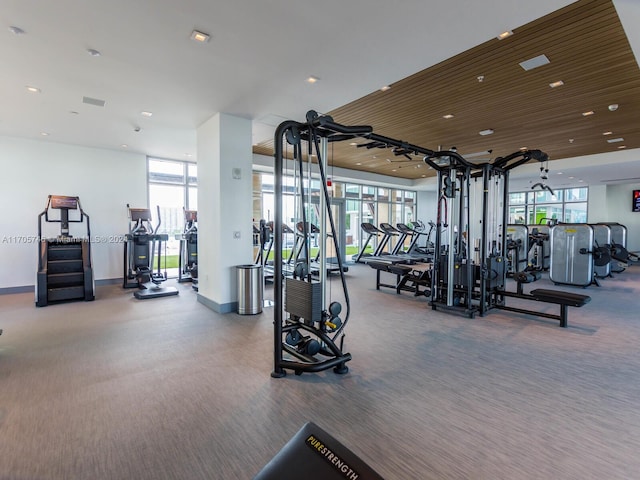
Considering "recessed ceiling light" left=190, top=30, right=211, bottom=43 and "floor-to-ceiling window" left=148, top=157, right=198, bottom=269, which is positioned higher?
"recessed ceiling light" left=190, top=30, right=211, bottom=43

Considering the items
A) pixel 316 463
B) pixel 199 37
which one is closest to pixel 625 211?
pixel 199 37

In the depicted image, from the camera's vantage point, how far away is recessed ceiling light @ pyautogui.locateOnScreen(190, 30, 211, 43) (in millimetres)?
2911

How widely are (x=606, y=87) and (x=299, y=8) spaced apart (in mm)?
4812

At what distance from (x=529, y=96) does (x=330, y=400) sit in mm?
5325

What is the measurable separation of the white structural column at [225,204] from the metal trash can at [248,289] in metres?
0.22

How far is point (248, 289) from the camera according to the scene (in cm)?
506

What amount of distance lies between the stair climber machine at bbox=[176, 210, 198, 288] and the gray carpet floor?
3.07 m

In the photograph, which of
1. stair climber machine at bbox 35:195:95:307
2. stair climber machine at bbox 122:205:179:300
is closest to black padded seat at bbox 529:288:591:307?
stair climber machine at bbox 122:205:179:300

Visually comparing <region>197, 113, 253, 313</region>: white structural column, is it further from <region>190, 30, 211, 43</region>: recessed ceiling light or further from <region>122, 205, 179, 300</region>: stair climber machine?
<region>190, 30, 211, 43</region>: recessed ceiling light

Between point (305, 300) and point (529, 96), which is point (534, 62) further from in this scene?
point (305, 300)

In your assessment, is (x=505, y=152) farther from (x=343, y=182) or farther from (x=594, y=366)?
Answer: (x=594, y=366)

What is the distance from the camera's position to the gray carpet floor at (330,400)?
1.96 metres

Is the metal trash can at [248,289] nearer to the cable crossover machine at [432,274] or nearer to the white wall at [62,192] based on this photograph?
the cable crossover machine at [432,274]

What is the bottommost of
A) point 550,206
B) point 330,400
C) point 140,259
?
point 330,400
